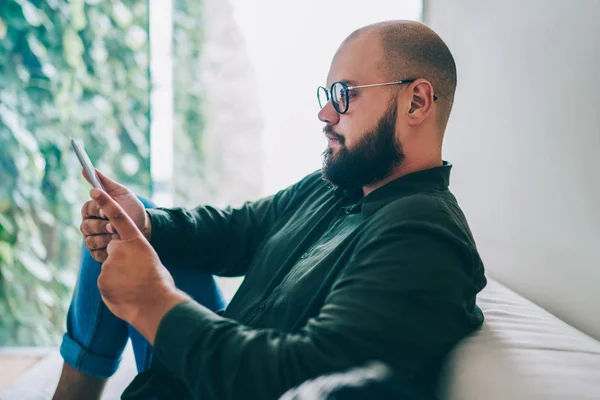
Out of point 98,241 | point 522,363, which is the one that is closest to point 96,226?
point 98,241

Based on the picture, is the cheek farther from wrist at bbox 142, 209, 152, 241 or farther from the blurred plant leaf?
the blurred plant leaf

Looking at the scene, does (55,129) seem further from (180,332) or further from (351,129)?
(180,332)

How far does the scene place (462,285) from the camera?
75 cm

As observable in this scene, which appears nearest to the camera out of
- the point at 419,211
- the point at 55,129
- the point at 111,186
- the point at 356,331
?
the point at 356,331

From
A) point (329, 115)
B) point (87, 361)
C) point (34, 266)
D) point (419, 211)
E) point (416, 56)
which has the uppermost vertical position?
point (416, 56)

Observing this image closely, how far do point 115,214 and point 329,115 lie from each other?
473mm

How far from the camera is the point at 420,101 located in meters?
1.01

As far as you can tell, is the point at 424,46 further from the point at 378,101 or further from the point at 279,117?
the point at 279,117

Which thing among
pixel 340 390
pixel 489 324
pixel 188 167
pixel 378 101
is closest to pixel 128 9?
pixel 188 167

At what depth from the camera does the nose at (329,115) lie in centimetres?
107

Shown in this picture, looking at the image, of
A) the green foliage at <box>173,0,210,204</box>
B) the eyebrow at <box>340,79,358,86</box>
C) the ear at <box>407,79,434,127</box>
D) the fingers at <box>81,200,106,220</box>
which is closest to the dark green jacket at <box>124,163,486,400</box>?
the ear at <box>407,79,434,127</box>

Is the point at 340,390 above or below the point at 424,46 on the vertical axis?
below

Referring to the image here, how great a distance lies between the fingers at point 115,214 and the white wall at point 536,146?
81 centimetres

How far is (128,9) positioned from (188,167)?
691 mm
